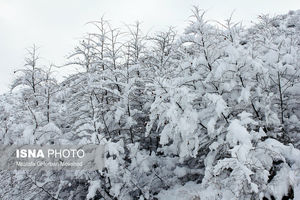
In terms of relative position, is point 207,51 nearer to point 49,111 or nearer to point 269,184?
point 269,184

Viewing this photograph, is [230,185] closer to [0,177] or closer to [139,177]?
[139,177]

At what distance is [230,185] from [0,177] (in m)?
6.22

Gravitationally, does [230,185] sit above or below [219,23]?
below

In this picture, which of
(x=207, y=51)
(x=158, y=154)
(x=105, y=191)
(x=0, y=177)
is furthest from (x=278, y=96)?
(x=0, y=177)

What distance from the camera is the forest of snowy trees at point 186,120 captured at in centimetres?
415

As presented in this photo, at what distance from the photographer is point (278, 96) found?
18.0ft

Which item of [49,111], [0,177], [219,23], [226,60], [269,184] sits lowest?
[0,177]

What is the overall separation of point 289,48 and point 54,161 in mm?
5164

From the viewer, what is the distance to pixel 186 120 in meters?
4.48

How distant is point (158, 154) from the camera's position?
22.2 ft

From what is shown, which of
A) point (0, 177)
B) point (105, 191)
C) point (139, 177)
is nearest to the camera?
point (105, 191)

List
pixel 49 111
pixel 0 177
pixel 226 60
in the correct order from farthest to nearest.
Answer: pixel 0 177 → pixel 49 111 → pixel 226 60

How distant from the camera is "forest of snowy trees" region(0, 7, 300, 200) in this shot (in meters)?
4.15

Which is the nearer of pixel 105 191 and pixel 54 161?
pixel 105 191
